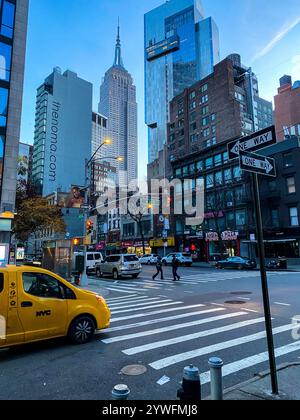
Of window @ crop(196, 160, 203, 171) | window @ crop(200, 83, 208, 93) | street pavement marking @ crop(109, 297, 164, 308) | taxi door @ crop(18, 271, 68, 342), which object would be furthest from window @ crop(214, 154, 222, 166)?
taxi door @ crop(18, 271, 68, 342)

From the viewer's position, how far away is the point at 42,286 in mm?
6672

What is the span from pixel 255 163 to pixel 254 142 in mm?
365

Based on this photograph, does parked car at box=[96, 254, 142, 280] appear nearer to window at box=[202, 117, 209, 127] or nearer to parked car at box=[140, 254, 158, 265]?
parked car at box=[140, 254, 158, 265]

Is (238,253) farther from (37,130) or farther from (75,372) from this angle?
(37,130)

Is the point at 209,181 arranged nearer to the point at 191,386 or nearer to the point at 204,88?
the point at 204,88

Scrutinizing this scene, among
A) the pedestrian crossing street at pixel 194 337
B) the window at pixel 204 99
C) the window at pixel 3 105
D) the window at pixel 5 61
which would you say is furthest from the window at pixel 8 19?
the window at pixel 204 99

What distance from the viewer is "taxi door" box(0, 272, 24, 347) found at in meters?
5.92

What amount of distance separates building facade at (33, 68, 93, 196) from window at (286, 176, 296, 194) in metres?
80.5

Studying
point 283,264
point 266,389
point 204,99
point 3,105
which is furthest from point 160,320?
point 204,99

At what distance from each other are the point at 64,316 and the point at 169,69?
14643cm

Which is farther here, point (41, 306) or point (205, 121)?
point (205, 121)

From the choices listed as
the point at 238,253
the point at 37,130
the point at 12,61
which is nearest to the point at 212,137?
the point at 238,253

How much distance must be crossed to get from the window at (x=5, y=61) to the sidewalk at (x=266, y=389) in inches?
1228

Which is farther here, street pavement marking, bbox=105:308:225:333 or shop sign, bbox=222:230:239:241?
shop sign, bbox=222:230:239:241
